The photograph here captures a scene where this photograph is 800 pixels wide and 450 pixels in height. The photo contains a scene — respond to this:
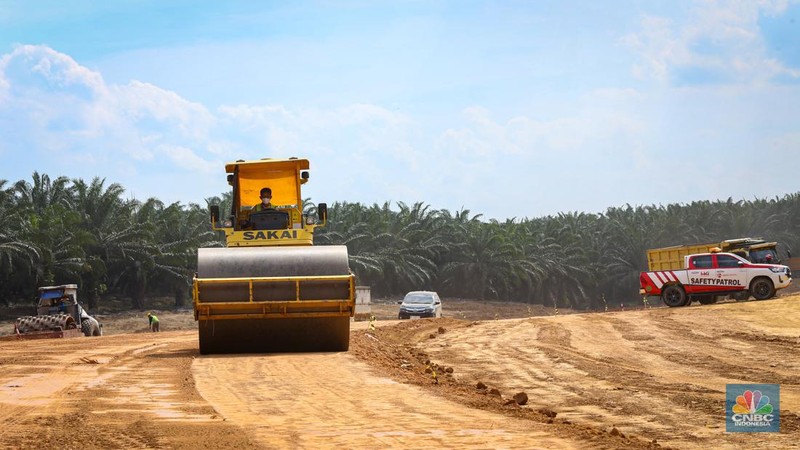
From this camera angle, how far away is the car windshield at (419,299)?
49094 mm

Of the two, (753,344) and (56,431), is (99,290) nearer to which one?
(753,344)

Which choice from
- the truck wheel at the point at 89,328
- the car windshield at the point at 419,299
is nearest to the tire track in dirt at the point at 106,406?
the truck wheel at the point at 89,328

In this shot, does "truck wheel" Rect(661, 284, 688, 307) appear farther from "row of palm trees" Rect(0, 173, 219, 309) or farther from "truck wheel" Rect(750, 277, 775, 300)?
"row of palm trees" Rect(0, 173, 219, 309)

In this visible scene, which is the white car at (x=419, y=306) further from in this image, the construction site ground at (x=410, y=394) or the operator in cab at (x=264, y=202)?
the operator in cab at (x=264, y=202)

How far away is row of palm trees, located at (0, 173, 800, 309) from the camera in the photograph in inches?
2064

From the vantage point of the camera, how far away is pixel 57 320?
120ft

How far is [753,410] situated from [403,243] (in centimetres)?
6307

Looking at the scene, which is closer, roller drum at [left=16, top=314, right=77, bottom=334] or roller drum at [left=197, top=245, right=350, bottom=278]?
roller drum at [left=197, top=245, right=350, bottom=278]

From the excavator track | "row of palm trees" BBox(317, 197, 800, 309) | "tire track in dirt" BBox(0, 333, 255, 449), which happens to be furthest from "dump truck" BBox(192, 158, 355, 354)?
"row of palm trees" BBox(317, 197, 800, 309)

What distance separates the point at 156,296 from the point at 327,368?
2066 inches

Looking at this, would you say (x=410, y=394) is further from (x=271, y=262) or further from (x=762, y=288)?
(x=762, y=288)

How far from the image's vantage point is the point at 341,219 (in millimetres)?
73625

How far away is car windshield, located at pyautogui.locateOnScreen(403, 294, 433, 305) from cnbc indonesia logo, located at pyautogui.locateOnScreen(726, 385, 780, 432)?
3496cm

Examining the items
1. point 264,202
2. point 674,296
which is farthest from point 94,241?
point 264,202
